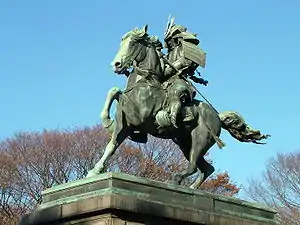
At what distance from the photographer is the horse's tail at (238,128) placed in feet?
48.6

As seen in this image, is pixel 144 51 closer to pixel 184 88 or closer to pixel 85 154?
pixel 184 88

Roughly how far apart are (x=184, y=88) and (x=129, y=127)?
1.42 metres

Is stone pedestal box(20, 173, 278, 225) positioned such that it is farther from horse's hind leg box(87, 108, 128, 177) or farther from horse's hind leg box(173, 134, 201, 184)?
horse's hind leg box(87, 108, 128, 177)

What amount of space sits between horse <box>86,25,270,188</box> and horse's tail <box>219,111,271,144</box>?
4cm

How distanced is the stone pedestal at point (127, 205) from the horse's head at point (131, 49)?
2790mm

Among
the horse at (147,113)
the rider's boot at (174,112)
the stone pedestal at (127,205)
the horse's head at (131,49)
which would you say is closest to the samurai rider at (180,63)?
the rider's boot at (174,112)

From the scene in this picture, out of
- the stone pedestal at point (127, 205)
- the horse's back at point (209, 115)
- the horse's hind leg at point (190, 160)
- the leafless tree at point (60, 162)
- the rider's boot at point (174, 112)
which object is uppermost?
the leafless tree at point (60, 162)

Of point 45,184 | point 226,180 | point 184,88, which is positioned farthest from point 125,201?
point 226,180

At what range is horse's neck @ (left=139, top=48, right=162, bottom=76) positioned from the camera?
539 inches

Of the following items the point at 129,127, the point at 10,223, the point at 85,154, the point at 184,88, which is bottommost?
the point at 129,127

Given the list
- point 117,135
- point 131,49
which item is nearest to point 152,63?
point 131,49

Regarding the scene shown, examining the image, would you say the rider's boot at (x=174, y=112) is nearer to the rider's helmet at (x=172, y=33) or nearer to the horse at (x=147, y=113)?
the horse at (x=147, y=113)

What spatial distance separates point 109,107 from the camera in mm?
12992

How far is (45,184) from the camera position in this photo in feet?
104
